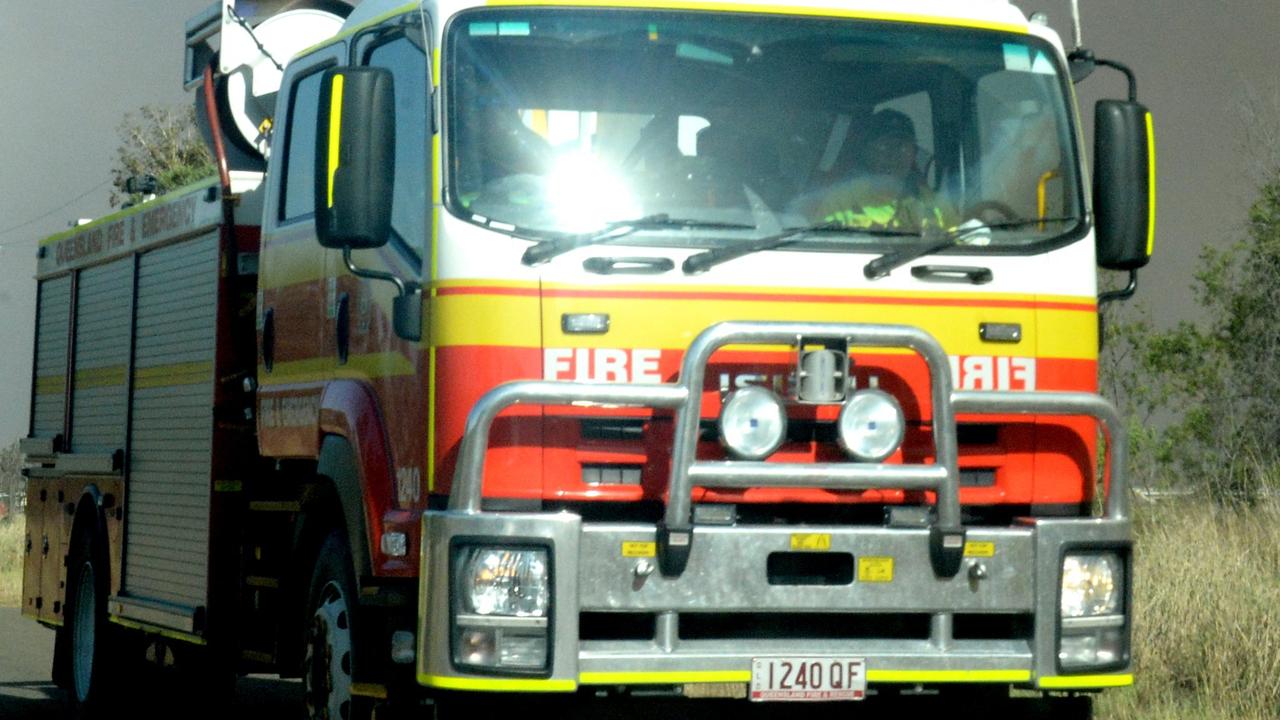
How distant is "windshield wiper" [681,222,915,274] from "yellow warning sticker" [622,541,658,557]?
2.81ft

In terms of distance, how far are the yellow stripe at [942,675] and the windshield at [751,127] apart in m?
1.36

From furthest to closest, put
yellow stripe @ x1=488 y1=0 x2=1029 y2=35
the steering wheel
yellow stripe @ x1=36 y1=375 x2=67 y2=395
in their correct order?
yellow stripe @ x1=36 y1=375 x2=67 y2=395 < the steering wheel < yellow stripe @ x1=488 y1=0 x2=1029 y2=35

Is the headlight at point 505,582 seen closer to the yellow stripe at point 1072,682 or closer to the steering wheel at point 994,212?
the yellow stripe at point 1072,682

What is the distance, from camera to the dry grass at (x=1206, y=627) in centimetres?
984

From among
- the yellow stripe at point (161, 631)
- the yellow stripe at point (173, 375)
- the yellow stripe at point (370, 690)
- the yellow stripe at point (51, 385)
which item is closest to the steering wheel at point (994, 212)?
the yellow stripe at point (370, 690)

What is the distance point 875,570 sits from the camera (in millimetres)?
6547

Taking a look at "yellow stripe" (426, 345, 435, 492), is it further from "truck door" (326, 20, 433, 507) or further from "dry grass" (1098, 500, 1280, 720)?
"dry grass" (1098, 500, 1280, 720)

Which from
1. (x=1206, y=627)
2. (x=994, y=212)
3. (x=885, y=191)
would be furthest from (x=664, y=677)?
(x=1206, y=627)

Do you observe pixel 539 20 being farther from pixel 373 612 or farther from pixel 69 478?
pixel 69 478

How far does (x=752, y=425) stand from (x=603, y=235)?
28.9 inches

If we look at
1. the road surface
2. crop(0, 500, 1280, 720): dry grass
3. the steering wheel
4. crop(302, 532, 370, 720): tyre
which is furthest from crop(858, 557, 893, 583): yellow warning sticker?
the road surface

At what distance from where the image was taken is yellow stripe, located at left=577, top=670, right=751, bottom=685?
6289 millimetres

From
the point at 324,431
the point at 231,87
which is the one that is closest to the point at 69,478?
the point at 231,87

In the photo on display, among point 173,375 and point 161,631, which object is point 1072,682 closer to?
point 161,631
